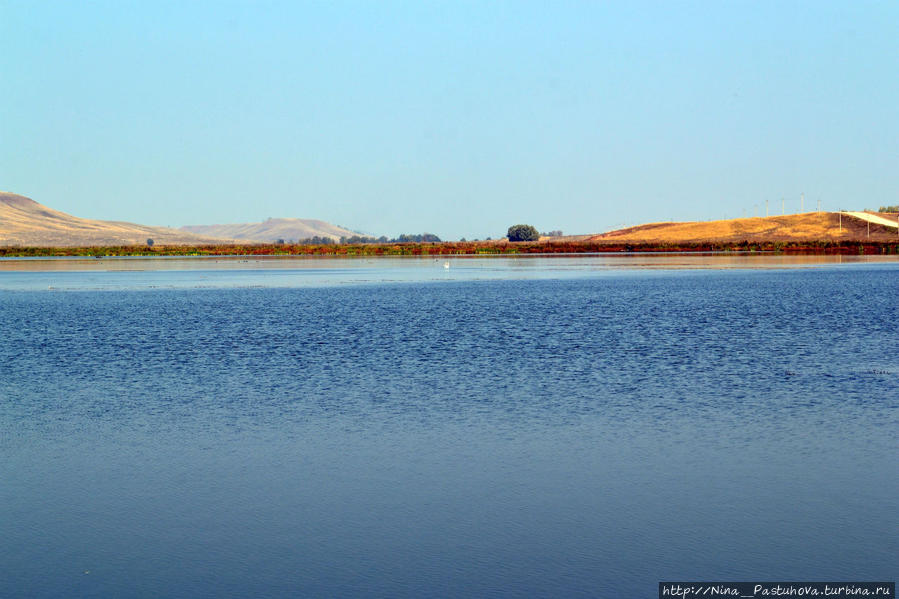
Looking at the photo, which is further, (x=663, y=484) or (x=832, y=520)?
(x=663, y=484)

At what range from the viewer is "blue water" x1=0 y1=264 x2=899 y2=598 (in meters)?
10.7

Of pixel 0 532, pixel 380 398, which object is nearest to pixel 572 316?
pixel 380 398

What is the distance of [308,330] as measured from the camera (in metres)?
38.1

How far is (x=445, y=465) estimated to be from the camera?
1510 centimetres

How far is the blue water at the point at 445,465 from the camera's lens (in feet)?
35.2

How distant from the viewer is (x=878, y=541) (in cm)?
1134

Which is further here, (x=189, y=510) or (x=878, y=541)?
(x=189, y=510)

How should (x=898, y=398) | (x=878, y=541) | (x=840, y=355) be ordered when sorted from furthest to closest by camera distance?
(x=840, y=355) → (x=898, y=398) → (x=878, y=541)

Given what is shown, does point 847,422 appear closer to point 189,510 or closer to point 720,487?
point 720,487

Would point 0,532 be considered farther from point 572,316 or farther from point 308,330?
point 572,316

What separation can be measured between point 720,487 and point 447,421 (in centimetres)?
621

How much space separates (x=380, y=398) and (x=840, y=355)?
14505mm

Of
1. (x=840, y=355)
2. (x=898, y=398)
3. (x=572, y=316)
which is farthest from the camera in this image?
(x=572, y=316)

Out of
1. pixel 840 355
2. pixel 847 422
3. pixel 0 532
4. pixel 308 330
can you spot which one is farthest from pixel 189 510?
pixel 308 330
